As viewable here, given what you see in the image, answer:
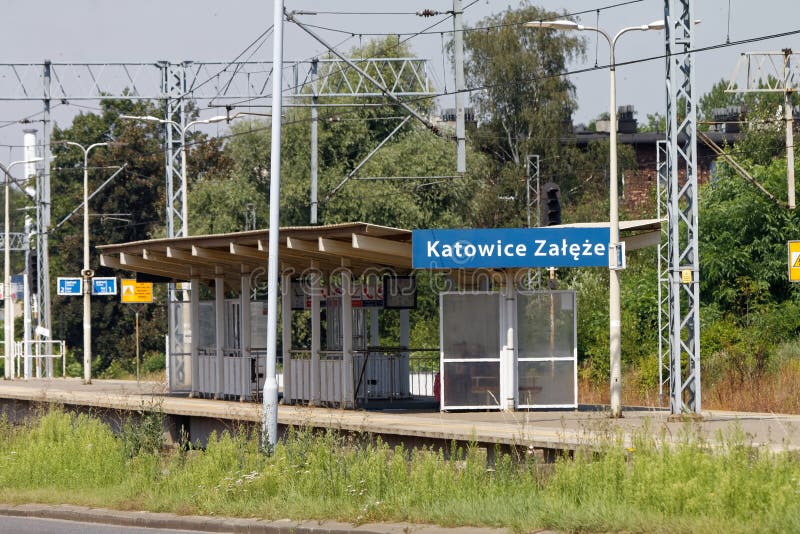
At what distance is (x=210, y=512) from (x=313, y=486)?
1265mm

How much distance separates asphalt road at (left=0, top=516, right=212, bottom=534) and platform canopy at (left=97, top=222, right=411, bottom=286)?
7.72m

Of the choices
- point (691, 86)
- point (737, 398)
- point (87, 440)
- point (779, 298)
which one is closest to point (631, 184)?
point (779, 298)

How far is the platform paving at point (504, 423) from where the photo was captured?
1576 centimetres

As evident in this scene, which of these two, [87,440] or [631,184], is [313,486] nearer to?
[87,440]

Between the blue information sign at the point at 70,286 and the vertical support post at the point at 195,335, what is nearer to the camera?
the vertical support post at the point at 195,335

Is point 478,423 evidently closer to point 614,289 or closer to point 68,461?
point 614,289

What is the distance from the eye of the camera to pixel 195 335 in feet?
105

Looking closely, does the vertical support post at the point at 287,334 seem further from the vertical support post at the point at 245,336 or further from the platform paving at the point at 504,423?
the vertical support post at the point at 245,336

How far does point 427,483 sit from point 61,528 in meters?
4.44

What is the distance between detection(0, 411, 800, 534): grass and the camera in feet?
38.6

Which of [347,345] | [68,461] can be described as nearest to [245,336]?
[347,345]

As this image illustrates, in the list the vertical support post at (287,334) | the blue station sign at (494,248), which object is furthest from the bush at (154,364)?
the blue station sign at (494,248)

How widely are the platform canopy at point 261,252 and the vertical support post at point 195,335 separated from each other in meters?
0.39

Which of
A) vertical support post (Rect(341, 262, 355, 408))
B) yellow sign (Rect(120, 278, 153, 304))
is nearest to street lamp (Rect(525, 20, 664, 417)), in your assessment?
vertical support post (Rect(341, 262, 355, 408))
